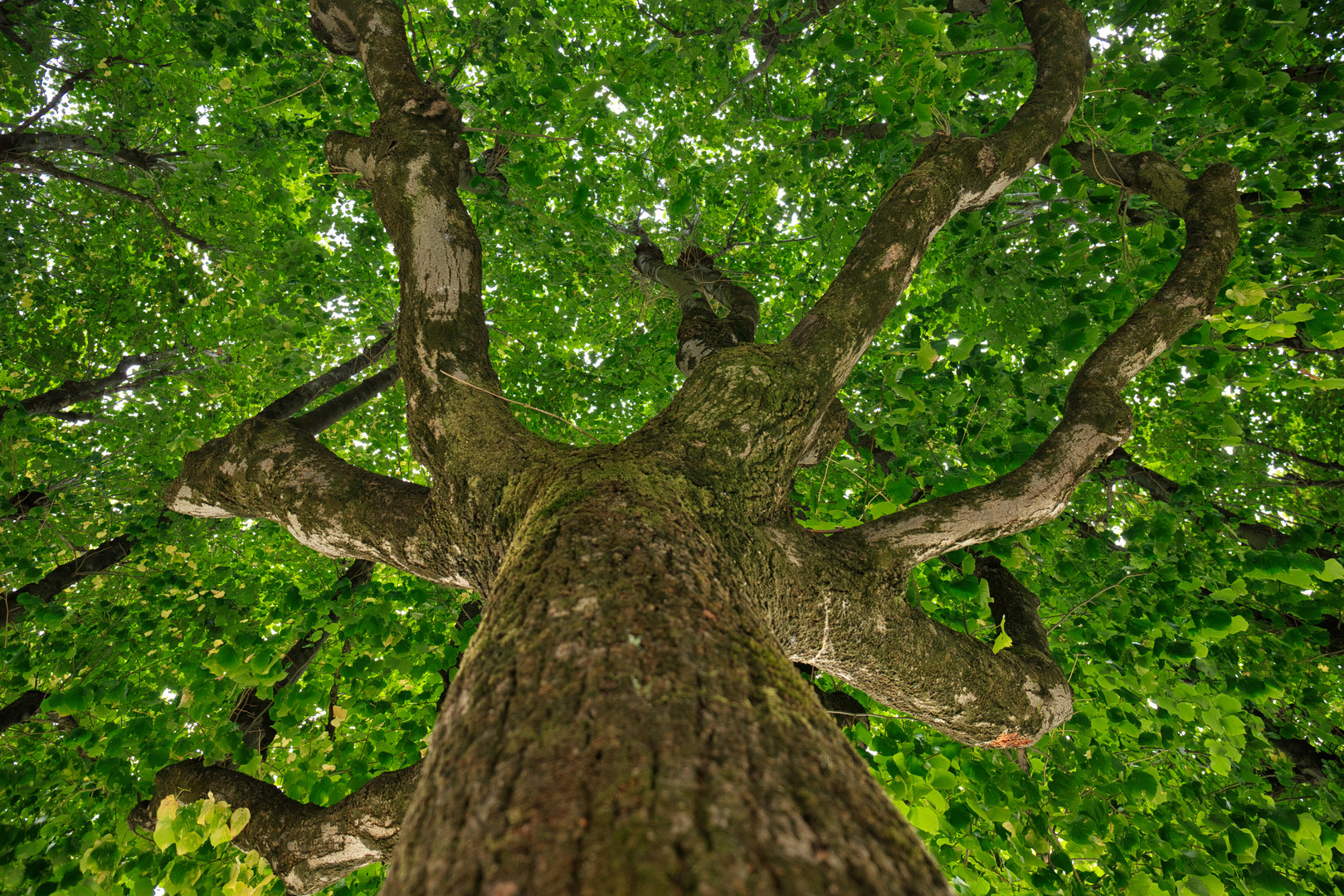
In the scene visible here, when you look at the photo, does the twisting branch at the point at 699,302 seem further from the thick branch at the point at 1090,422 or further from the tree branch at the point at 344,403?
the tree branch at the point at 344,403

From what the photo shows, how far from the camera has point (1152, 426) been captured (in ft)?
26.1

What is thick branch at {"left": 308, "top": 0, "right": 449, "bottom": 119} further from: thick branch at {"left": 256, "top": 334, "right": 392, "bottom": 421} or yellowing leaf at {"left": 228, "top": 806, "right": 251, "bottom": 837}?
yellowing leaf at {"left": 228, "top": 806, "right": 251, "bottom": 837}

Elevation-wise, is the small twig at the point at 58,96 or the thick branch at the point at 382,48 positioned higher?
the small twig at the point at 58,96

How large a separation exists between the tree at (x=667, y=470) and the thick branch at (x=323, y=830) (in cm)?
2

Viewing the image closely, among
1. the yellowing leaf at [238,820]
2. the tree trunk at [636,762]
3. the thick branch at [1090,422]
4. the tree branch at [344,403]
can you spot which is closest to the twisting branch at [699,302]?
the thick branch at [1090,422]

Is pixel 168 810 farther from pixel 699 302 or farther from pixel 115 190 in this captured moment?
pixel 115 190

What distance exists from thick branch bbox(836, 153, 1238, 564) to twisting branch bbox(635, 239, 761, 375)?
1404mm

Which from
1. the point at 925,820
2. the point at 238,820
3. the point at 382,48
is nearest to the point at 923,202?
the point at 925,820

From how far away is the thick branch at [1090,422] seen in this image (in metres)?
2.43

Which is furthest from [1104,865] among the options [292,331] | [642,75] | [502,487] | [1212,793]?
[292,331]

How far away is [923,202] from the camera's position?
280cm

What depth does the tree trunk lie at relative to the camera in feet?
2.20

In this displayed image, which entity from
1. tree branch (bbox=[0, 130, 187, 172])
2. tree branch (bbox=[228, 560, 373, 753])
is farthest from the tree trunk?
tree branch (bbox=[0, 130, 187, 172])

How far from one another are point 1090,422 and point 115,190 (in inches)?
343
